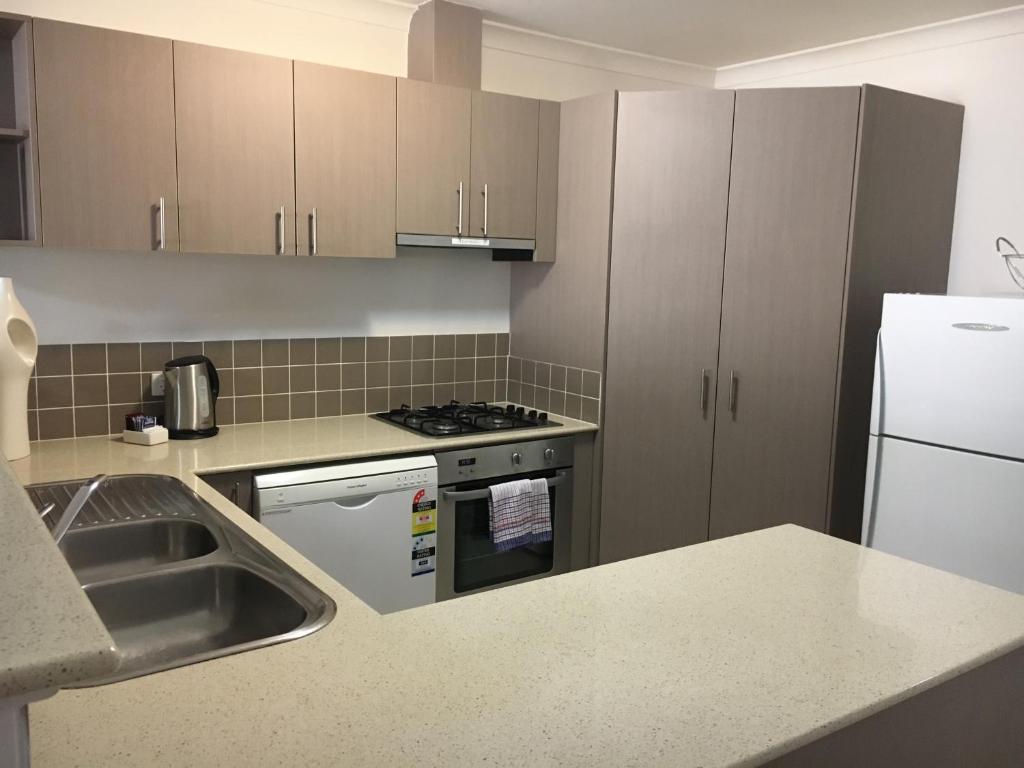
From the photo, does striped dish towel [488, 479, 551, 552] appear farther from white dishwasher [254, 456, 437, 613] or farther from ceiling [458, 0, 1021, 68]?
ceiling [458, 0, 1021, 68]

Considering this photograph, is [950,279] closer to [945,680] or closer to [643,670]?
[945,680]

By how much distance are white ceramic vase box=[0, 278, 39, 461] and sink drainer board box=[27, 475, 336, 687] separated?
651 mm

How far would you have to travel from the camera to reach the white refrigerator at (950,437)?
8.71 feet

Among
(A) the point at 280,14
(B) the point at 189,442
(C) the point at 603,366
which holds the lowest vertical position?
(B) the point at 189,442

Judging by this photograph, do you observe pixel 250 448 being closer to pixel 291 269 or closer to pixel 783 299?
pixel 291 269

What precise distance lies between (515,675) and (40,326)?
2.44 meters

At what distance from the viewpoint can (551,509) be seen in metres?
3.46

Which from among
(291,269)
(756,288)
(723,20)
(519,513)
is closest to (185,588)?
(519,513)

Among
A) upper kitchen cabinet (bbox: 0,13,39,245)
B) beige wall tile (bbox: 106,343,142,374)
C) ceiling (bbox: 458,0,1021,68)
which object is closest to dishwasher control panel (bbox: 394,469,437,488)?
beige wall tile (bbox: 106,343,142,374)

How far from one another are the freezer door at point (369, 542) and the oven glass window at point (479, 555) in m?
0.15

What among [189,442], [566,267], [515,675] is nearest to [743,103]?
[566,267]

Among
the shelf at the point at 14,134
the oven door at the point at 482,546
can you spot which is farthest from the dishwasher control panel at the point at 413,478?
the shelf at the point at 14,134

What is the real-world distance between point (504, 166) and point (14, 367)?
6.33 feet

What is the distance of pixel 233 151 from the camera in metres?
2.84
